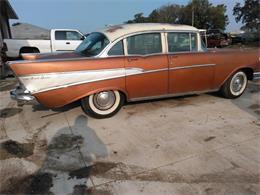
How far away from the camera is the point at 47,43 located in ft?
35.1

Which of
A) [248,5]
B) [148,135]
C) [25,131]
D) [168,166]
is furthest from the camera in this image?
[248,5]

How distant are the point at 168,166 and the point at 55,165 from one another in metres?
1.43

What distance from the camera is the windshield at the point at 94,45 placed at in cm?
425

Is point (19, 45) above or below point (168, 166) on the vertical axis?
above

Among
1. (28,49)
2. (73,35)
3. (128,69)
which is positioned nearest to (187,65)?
(128,69)

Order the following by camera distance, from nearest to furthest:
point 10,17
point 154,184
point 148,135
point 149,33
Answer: point 154,184 → point 148,135 → point 149,33 → point 10,17

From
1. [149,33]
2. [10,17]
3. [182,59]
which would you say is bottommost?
[182,59]

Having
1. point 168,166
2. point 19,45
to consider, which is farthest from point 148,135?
point 19,45

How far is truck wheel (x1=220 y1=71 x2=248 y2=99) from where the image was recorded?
5258mm

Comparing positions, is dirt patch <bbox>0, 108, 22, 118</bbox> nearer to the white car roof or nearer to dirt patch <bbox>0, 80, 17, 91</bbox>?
dirt patch <bbox>0, 80, 17, 91</bbox>

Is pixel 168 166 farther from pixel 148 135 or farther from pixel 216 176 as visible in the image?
pixel 148 135

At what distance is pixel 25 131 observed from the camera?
3.97 m

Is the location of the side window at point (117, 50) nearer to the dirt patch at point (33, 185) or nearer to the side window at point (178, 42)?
the side window at point (178, 42)

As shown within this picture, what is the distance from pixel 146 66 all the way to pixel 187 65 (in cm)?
91
